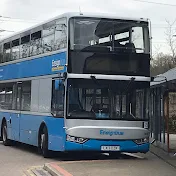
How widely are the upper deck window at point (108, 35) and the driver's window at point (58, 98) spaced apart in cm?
124

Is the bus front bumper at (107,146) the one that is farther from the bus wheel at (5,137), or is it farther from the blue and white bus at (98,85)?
the bus wheel at (5,137)

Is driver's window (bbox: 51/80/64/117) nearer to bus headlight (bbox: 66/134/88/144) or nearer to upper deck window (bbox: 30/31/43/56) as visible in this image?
→ bus headlight (bbox: 66/134/88/144)

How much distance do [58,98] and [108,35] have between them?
2.37m

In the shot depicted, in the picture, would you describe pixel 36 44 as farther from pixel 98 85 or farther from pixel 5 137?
pixel 5 137

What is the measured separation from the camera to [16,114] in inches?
705

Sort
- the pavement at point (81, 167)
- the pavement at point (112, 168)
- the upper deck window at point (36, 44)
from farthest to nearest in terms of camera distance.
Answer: the upper deck window at point (36, 44)
the pavement at point (81, 167)
the pavement at point (112, 168)

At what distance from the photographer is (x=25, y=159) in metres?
14.8

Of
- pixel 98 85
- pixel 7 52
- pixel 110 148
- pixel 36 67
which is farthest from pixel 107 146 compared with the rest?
pixel 7 52

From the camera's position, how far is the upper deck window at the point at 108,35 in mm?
13461

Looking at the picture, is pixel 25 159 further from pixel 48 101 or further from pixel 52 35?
pixel 52 35

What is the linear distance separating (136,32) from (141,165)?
414cm

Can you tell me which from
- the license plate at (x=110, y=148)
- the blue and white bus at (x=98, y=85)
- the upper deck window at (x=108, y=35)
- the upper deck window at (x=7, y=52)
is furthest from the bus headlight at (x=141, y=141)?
the upper deck window at (x=7, y=52)

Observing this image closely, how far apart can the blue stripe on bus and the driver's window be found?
0.42m

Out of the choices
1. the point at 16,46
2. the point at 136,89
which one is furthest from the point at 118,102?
the point at 16,46
